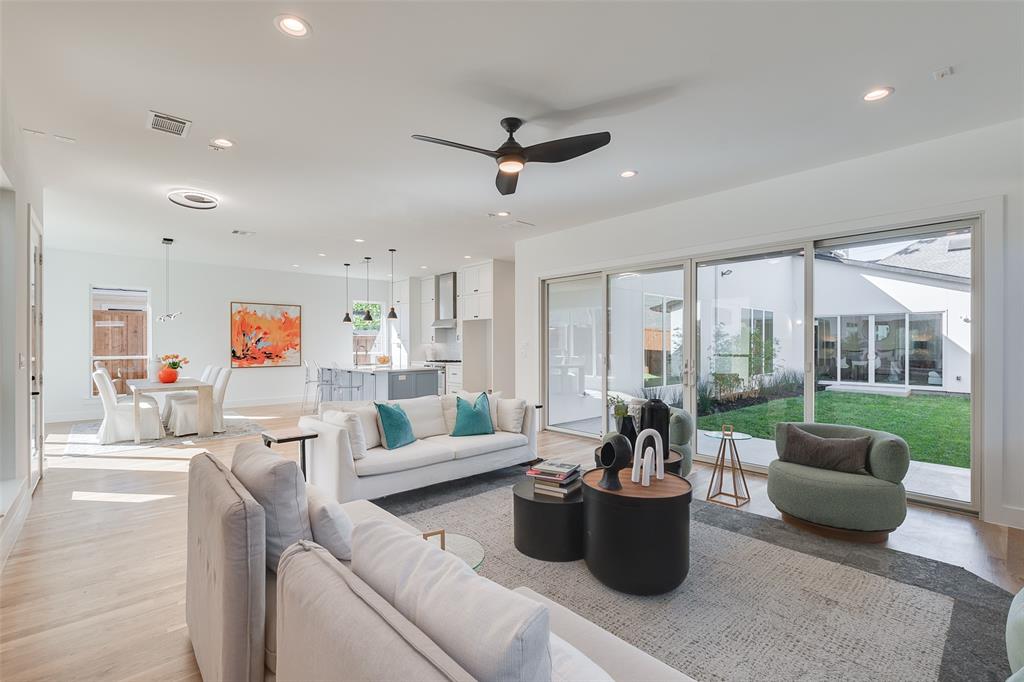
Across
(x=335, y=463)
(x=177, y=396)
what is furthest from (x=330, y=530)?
(x=177, y=396)

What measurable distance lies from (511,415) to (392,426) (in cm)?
122

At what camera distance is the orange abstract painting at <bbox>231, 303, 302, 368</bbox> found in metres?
9.11

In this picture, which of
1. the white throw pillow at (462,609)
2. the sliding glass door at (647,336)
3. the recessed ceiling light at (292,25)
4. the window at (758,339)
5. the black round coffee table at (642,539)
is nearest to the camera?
the white throw pillow at (462,609)

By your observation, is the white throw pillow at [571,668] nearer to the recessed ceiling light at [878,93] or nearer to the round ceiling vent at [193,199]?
the recessed ceiling light at [878,93]

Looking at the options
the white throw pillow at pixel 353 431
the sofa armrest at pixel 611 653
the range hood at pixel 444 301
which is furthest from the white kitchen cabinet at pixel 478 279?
the sofa armrest at pixel 611 653

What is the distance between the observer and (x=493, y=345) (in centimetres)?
827

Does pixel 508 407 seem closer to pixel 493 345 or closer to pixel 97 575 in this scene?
pixel 97 575

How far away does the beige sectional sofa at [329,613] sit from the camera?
0.82 metres

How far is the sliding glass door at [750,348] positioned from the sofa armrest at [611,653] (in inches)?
123

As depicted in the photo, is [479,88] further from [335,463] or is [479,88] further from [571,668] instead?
[571,668]

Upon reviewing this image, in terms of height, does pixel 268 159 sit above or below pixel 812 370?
above

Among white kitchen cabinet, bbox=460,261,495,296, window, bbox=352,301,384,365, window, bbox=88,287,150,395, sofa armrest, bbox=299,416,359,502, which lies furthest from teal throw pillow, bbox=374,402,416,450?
window, bbox=352,301,384,365

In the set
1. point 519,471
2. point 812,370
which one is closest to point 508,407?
point 519,471

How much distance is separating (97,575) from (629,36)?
4.01m
